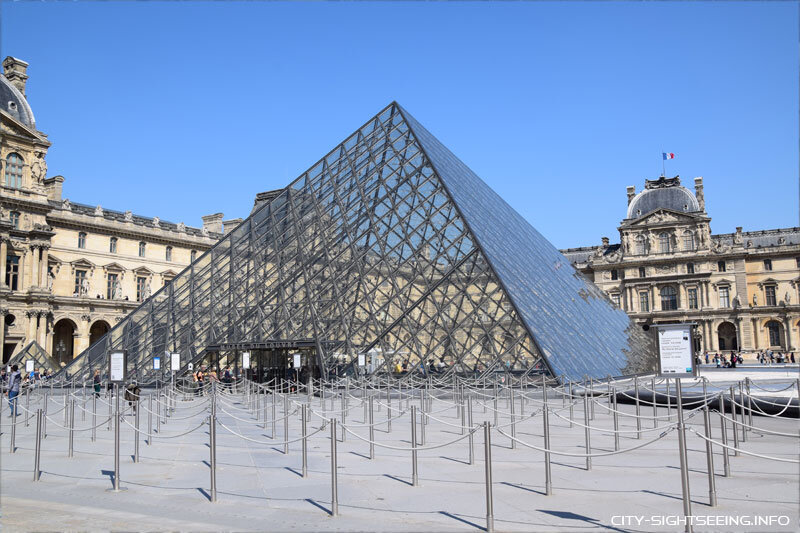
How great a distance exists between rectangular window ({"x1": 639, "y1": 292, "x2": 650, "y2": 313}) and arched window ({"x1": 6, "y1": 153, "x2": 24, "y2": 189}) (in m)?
62.3

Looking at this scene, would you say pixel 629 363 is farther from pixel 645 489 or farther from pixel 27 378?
pixel 27 378

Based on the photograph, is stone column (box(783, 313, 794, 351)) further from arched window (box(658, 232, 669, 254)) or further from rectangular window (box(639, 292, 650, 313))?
arched window (box(658, 232, 669, 254))

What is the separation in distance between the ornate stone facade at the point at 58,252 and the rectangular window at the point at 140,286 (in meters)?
0.08

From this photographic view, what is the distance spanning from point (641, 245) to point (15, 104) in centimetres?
6244

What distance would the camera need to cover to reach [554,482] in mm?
7512

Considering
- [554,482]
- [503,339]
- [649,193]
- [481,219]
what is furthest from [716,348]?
[554,482]

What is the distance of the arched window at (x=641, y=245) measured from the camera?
74.5 metres

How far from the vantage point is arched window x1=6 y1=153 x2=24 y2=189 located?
44750mm

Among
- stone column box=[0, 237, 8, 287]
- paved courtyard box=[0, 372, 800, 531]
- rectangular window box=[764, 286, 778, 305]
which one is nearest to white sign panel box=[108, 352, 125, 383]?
paved courtyard box=[0, 372, 800, 531]

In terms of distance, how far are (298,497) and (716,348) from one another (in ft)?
237

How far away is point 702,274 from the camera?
71.4 meters

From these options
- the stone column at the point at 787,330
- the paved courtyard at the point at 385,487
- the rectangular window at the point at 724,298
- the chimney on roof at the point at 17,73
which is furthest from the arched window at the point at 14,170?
the stone column at the point at 787,330

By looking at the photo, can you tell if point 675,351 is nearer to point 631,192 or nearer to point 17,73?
point 17,73

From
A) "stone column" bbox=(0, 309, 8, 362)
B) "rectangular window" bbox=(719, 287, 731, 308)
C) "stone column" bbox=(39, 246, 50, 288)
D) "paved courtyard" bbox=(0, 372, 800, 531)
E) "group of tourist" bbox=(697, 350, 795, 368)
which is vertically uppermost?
"stone column" bbox=(39, 246, 50, 288)
